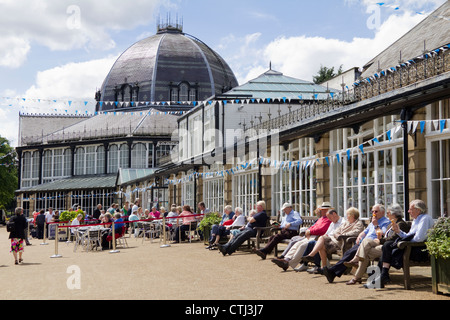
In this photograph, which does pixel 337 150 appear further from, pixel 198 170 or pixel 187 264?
pixel 198 170

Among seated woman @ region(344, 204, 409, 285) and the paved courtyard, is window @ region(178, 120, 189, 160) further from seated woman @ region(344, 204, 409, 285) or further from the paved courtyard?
seated woman @ region(344, 204, 409, 285)

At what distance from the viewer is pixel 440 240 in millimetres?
7074

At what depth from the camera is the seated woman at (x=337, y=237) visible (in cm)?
941

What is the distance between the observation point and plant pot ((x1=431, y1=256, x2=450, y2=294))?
706 cm

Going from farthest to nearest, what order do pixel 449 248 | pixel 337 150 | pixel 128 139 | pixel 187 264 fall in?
pixel 128 139, pixel 337 150, pixel 187 264, pixel 449 248

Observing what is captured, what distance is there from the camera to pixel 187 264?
466 inches

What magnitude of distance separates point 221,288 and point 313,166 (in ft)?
21.8

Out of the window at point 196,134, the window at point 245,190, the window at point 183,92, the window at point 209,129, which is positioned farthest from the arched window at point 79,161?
the window at point 245,190

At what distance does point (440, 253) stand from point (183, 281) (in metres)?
3.89

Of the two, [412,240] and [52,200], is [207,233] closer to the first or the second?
[412,240]

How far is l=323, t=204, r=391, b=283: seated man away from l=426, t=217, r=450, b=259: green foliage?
1.42 m

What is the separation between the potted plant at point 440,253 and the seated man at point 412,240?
46 cm

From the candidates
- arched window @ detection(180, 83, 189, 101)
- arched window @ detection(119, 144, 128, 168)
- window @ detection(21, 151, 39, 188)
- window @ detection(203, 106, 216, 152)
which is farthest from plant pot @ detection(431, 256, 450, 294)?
arched window @ detection(180, 83, 189, 101)
